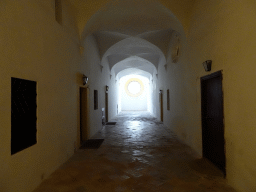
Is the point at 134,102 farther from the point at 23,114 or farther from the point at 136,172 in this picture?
the point at 23,114

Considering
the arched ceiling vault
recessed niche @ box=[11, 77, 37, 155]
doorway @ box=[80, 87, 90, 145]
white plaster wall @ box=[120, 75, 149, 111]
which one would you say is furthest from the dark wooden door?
white plaster wall @ box=[120, 75, 149, 111]

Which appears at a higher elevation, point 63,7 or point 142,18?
point 142,18

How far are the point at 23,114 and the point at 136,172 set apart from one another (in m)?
2.31

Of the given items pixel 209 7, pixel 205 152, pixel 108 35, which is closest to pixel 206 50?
pixel 209 7

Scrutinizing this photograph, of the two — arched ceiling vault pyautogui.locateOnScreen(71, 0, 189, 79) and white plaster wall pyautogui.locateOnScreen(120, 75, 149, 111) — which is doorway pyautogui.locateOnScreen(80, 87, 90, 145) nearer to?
arched ceiling vault pyautogui.locateOnScreen(71, 0, 189, 79)

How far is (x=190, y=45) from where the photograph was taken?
5.48m

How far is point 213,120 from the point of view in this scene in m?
4.09

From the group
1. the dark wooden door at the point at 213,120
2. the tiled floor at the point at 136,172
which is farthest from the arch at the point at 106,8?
the tiled floor at the point at 136,172

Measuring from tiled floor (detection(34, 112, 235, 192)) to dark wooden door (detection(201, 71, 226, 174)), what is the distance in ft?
0.83

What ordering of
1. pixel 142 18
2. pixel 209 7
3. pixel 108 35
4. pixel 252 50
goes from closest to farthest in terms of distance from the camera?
pixel 252 50, pixel 209 7, pixel 142 18, pixel 108 35

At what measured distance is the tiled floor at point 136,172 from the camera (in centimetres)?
309

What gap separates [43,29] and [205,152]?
14.4 ft

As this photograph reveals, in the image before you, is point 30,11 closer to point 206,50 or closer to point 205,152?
point 206,50

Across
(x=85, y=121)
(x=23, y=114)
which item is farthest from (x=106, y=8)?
(x=23, y=114)
